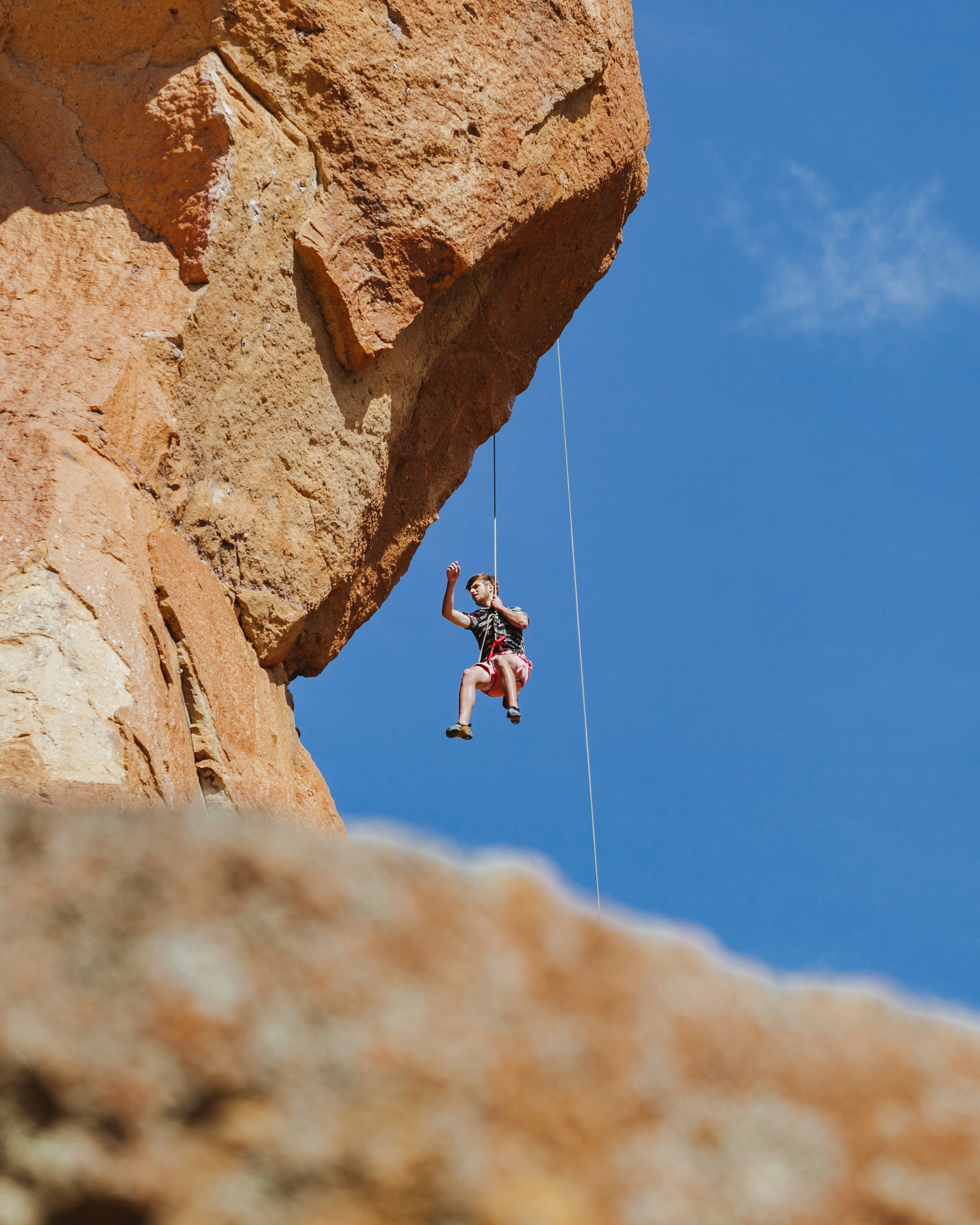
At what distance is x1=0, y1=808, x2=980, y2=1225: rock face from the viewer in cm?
131

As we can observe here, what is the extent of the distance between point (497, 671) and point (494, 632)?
33 centimetres

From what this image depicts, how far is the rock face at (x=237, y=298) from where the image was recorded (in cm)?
512

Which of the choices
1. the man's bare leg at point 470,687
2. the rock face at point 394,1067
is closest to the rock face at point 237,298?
the man's bare leg at point 470,687

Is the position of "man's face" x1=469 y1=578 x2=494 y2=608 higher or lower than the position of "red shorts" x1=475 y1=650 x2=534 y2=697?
higher

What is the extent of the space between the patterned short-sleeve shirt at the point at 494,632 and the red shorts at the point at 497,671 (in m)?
0.05

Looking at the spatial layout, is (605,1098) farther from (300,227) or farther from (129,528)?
(300,227)

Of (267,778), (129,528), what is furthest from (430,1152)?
(267,778)

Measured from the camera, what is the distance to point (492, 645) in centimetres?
921

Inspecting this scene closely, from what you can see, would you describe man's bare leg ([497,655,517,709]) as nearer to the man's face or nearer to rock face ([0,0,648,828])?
the man's face

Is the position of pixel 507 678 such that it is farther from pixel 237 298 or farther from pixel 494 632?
pixel 237 298

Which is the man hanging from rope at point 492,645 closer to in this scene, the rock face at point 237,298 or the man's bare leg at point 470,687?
the man's bare leg at point 470,687

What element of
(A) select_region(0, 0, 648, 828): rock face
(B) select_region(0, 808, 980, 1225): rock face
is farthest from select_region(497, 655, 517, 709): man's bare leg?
(B) select_region(0, 808, 980, 1225): rock face

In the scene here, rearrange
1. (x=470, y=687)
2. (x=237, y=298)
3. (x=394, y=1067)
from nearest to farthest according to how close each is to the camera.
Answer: (x=394, y=1067) → (x=237, y=298) → (x=470, y=687)

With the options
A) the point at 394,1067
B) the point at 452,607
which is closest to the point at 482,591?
the point at 452,607
